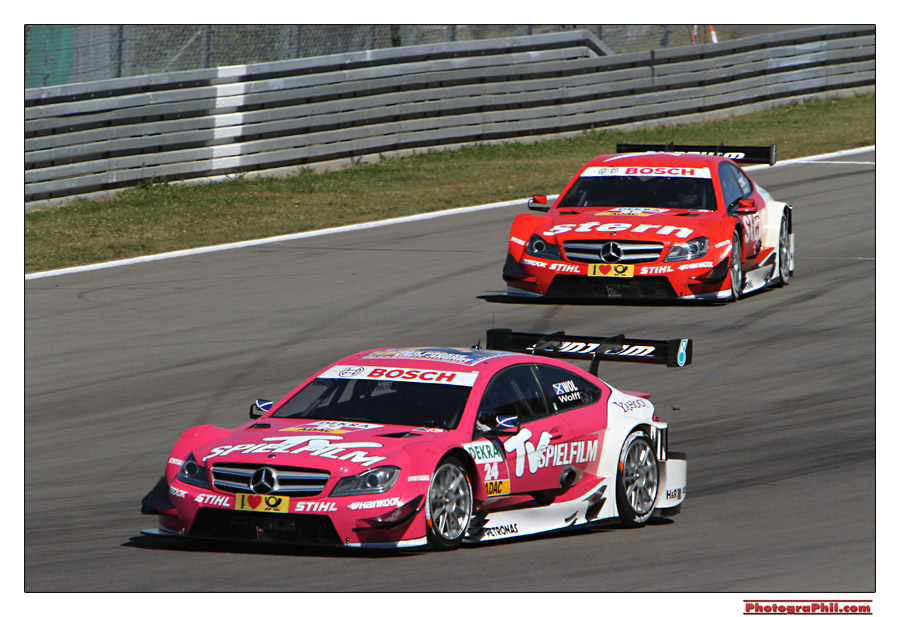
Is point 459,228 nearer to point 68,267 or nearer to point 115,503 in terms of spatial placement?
point 68,267

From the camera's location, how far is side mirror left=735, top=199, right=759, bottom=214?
53.1ft

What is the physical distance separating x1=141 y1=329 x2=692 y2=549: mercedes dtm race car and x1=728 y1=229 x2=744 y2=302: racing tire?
5.98 m

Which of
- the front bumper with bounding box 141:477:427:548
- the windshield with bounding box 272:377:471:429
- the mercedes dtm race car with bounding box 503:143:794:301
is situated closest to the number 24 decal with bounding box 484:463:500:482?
the windshield with bounding box 272:377:471:429

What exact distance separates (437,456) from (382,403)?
36.3 inches

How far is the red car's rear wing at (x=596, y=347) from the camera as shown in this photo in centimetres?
994

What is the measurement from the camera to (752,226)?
1642 cm

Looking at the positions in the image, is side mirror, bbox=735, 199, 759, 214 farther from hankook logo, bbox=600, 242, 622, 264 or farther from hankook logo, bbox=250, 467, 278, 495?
hankook logo, bbox=250, 467, 278, 495

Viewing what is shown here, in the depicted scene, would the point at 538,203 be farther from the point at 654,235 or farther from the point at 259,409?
the point at 259,409

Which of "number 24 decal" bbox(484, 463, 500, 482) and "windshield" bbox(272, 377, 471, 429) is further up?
"windshield" bbox(272, 377, 471, 429)

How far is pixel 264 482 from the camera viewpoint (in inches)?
319

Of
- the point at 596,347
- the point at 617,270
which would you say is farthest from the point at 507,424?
the point at 617,270

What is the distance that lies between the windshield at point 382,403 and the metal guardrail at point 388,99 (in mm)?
14440

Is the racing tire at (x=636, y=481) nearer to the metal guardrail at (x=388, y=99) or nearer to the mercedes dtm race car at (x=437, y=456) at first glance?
the mercedes dtm race car at (x=437, y=456)

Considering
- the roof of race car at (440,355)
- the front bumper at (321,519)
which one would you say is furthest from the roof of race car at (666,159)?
the front bumper at (321,519)
